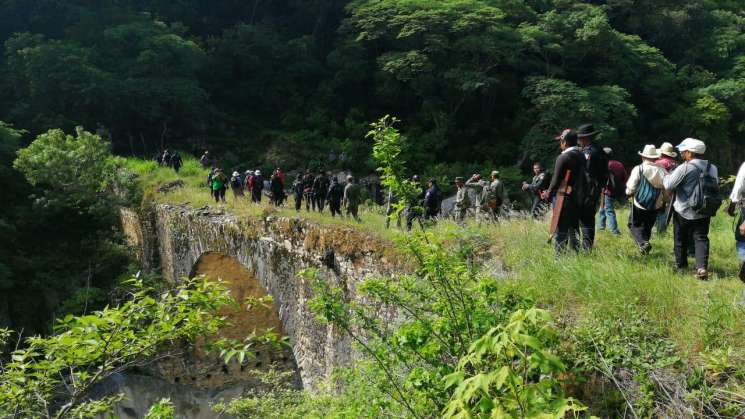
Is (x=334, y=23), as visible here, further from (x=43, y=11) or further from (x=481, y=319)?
(x=481, y=319)

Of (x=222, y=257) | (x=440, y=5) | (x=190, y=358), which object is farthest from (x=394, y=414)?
(x=440, y=5)

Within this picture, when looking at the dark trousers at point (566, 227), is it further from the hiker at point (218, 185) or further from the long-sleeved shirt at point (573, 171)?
the hiker at point (218, 185)

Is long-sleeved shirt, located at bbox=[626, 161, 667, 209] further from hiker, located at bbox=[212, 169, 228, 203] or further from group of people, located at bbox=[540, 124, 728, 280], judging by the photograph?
hiker, located at bbox=[212, 169, 228, 203]

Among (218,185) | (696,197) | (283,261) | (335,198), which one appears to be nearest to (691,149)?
(696,197)

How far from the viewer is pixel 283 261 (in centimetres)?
968

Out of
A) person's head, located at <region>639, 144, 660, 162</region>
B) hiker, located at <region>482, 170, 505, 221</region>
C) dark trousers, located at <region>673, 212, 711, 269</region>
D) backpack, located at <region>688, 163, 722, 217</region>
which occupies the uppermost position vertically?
person's head, located at <region>639, 144, 660, 162</region>

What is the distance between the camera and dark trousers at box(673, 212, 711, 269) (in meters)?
4.39

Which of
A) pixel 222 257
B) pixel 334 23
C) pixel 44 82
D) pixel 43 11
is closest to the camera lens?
pixel 222 257

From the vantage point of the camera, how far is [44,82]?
23703 millimetres

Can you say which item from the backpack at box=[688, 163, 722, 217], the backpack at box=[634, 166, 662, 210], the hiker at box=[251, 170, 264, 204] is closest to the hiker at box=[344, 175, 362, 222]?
the hiker at box=[251, 170, 264, 204]

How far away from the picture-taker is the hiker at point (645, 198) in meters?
5.16

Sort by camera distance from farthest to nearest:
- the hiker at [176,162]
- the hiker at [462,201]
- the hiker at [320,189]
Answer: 1. the hiker at [176,162]
2. the hiker at [320,189]
3. the hiker at [462,201]

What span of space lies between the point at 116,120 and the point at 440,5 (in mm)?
16266

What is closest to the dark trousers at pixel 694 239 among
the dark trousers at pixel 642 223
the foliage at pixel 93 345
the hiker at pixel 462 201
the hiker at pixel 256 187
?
the dark trousers at pixel 642 223
